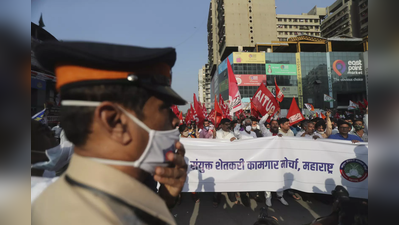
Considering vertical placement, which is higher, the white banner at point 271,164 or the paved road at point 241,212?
the white banner at point 271,164

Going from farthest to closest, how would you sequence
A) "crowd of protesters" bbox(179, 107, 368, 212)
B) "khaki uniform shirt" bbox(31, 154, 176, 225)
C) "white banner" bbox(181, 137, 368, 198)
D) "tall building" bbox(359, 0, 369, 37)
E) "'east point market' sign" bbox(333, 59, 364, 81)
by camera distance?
"'east point market' sign" bbox(333, 59, 364, 81), "crowd of protesters" bbox(179, 107, 368, 212), "white banner" bbox(181, 137, 368, 198), "tall building" bbox(359, 0, 369, 37), "khaki uniform shirt" bbox(31, 154, 176, 225)

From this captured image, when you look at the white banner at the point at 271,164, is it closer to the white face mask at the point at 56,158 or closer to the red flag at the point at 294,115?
the red flag at the point at 294,115

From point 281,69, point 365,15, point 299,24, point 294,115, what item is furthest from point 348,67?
point 365,15

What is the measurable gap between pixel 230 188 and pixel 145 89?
352 cm

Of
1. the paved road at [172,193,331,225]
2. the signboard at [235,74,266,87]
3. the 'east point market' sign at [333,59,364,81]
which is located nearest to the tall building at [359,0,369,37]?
the paved road at [172,193,331,225]

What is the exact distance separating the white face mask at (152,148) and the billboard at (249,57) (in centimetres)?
4394

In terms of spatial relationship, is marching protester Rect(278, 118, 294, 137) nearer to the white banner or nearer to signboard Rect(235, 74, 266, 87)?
the white banner

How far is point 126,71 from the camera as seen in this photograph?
0.78 meters

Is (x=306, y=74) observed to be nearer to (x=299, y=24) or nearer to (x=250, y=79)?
(x=250, y=79)

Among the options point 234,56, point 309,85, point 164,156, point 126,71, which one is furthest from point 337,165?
point 309,85

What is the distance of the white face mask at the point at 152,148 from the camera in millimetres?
775

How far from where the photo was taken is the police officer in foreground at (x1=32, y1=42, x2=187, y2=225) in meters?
0.73

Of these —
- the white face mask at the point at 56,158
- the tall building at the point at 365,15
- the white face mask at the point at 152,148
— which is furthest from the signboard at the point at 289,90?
the white face mask at the point at 152,148

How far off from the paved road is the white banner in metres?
0.52
